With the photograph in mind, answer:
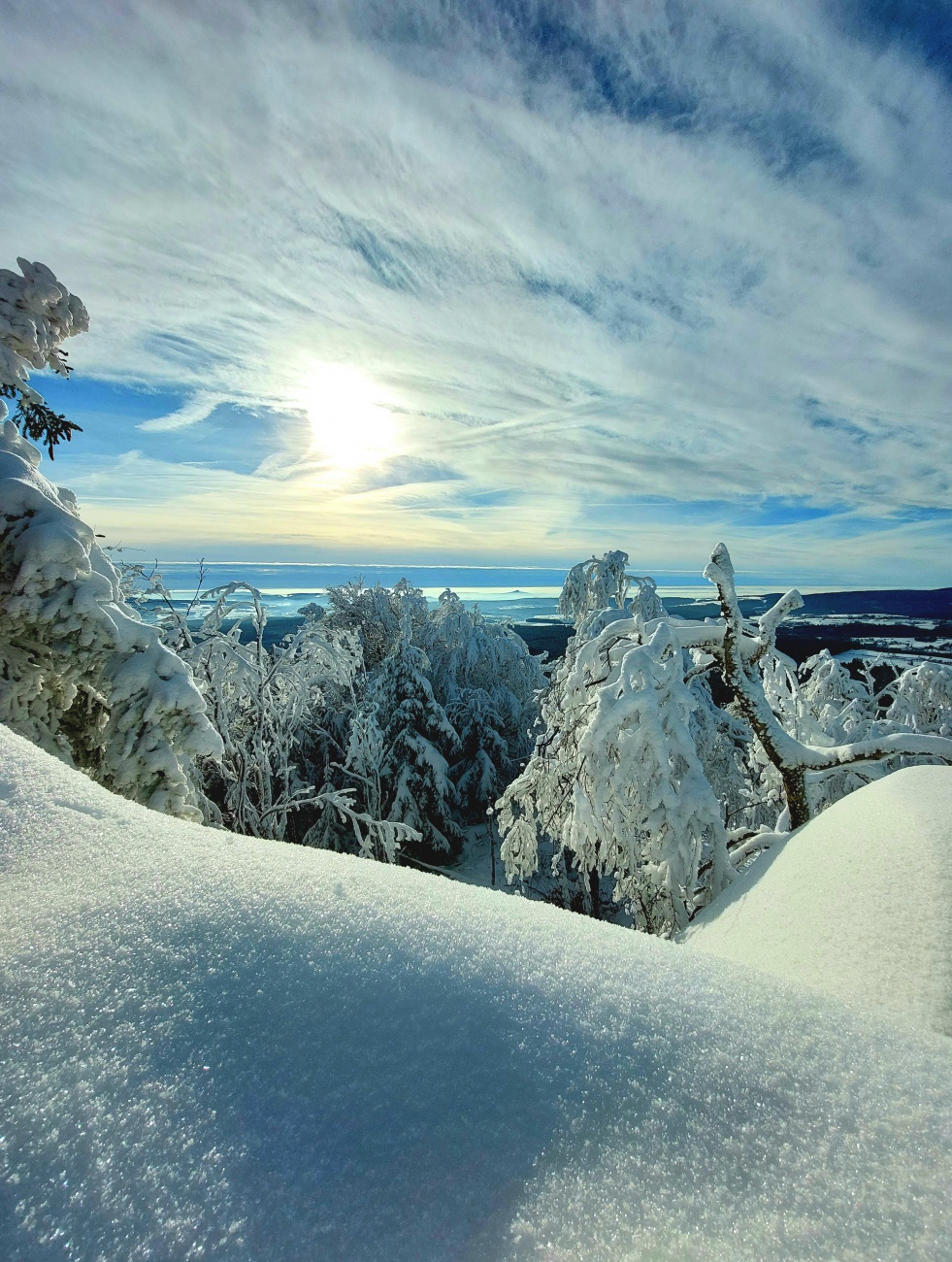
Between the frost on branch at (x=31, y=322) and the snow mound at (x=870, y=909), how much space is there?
655 cm

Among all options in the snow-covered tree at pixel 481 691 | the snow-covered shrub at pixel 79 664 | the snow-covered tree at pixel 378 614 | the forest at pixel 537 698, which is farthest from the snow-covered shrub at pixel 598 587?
the snow-covered tree at pixel 378 614

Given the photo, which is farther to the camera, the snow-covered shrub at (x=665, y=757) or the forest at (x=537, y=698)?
the snow-covered shrub at (x=665, y=757)

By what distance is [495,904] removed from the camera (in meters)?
1.70

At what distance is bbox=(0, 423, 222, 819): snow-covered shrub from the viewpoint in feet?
13.7

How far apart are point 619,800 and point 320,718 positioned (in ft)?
44.8

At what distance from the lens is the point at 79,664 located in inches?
178

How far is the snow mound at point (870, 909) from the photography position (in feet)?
6.03

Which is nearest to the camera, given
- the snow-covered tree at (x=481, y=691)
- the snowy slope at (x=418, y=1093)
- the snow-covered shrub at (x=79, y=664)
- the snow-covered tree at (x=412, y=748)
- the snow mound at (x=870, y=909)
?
the snowy slope at (x=418, y=1093)

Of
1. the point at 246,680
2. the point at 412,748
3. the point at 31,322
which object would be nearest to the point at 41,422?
the point at 31,322

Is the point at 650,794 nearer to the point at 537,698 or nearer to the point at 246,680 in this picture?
the point at 537,698

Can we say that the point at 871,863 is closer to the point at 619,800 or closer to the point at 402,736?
the point at 619,800

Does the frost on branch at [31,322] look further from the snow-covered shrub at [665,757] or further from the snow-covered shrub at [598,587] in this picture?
the snow-covered shrub at [598,587]

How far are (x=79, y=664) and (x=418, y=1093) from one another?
15.5 ft

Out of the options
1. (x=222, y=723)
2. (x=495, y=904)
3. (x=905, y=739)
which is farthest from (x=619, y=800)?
(x=222, y=723)
